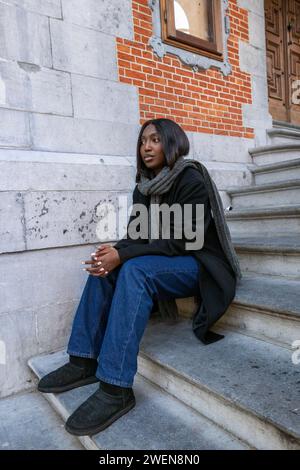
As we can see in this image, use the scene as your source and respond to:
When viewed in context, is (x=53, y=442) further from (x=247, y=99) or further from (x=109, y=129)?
(x=247, y=99)

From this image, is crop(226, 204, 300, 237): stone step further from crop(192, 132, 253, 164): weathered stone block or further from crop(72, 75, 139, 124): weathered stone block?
crop(72, 75, 139, 124): weathered stone block

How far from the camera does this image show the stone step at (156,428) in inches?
57.2

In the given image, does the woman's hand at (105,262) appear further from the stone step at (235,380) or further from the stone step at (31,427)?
the stone step at (31,427)

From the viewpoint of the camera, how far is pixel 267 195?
334 cm

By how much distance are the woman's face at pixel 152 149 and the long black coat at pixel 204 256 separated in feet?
0.66

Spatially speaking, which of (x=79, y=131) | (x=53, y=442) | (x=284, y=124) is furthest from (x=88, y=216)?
(x=284, y=124)

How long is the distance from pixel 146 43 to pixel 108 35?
41cm

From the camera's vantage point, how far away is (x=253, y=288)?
2.20m

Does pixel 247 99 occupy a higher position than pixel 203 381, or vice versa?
pixel 247 99

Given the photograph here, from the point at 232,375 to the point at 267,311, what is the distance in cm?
44

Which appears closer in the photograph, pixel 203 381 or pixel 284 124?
pixel 203 381

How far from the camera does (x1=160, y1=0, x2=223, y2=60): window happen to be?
10.7ft

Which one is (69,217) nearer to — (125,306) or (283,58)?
(125,306)
